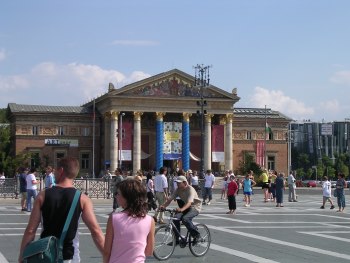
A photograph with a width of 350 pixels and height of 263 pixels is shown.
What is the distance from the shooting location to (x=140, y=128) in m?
85.8

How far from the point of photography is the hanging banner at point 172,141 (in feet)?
268

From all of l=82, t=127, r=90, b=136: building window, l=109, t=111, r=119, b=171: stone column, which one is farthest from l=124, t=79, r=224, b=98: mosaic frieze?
l=82, t=127, r=90, b=136: building window

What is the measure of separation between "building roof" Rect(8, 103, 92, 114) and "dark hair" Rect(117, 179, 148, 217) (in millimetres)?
81968

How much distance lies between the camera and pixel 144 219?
6.14m

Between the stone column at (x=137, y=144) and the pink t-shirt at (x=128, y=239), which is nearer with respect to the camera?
the pink t-shirt at (x=128, y=239)

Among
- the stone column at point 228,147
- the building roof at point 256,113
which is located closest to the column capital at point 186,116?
the stone column at point 228,147

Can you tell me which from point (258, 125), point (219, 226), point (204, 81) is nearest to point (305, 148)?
point (258, 125)

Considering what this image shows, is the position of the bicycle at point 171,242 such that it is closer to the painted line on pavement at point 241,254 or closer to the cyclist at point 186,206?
the cyclist at point 186,206

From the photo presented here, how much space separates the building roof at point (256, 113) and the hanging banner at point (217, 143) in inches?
517

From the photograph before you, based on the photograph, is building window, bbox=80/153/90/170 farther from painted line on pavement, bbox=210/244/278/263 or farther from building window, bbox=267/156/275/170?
painted line on pavement, bbox=210/244/278/263

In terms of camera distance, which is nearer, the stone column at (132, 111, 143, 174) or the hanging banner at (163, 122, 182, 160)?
the hanging banner at (163, 122, 182, 160)

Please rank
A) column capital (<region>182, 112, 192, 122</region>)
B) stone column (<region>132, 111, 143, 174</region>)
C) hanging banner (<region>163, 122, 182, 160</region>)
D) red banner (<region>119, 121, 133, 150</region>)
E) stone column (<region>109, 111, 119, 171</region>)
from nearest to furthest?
1. red banner (<region>119, 121, 133, 150</region>)
2. hanging banner (<region>163, 122, 182, 160</region>)
3. stone column (<region>109, 111, 119, 171</region>)
4. stone column (<region>132, 111, 143, 174</region>)
5. column capital (<region>182, 112, 192, 122</region>)

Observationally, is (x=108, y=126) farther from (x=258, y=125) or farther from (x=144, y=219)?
(x=144, y=219)

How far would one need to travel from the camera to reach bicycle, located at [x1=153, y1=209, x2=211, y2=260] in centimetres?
1299
